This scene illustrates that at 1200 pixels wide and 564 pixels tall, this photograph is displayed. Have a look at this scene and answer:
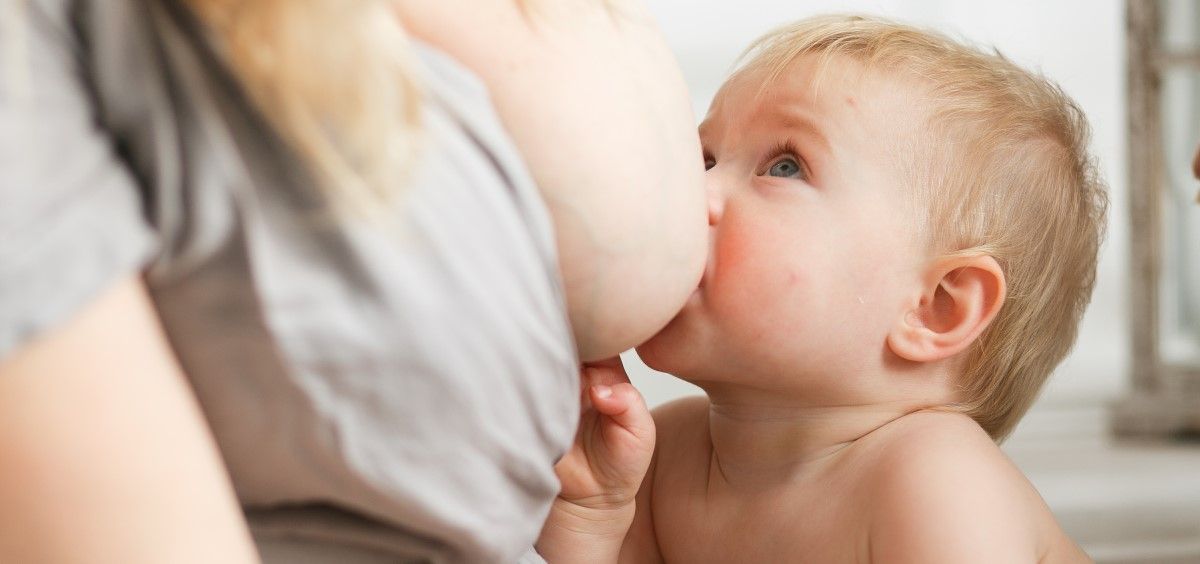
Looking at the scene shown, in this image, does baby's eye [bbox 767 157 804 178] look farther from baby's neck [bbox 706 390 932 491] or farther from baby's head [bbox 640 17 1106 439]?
baby's neck [bbox 706 390 932 491]

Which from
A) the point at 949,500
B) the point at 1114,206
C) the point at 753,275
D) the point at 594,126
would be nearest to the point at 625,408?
the point at 753,275

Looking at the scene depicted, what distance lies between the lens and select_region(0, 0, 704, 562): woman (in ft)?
1.38

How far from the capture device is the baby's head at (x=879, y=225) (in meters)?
0.91

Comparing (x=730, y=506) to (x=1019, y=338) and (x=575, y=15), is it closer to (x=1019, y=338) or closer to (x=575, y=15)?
(x=1019, y=338)

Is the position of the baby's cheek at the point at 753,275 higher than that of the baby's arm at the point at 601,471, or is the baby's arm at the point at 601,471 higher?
the baby's cheek at the point at 753,275

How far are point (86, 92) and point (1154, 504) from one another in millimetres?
1341

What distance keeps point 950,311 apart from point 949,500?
0.18 meters

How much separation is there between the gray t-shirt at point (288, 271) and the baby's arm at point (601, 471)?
0.32 metres

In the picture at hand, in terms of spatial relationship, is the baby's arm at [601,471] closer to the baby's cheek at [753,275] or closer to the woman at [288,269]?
the baby's cheek at [753,275]

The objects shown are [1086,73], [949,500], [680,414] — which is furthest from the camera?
[1086,73]

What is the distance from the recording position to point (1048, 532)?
3.03 feet

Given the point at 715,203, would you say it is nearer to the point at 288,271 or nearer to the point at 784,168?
the point at 784,168


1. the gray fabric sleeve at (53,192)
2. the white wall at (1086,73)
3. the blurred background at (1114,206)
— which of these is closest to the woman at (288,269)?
the gray fabric sleeve at (53,192)

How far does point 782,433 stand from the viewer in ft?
3.30
